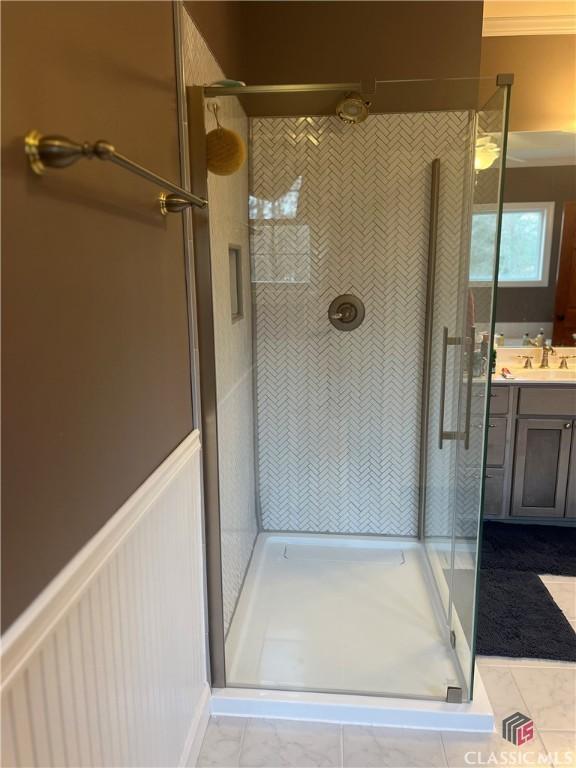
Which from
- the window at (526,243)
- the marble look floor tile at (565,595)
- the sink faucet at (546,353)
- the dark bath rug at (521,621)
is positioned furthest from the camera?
the sink faucet at (546,353)

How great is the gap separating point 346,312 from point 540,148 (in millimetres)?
1373

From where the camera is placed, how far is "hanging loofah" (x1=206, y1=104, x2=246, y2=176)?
174cm

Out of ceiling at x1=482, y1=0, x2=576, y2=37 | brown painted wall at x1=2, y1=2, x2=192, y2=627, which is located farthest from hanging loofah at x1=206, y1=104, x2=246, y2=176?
ceiling at x1=482, y1=0, x2=576, y2=37

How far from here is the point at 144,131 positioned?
128 centimetres

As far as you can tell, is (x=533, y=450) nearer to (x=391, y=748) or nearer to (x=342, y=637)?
(x=342, y=637)

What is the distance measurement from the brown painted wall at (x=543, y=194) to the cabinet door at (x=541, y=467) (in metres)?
0.65

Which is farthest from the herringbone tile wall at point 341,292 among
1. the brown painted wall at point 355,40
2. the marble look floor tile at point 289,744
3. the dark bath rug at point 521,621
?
the marble look floor tile at point 289,744

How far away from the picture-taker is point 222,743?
1766 mm

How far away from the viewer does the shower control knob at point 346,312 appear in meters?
2.71

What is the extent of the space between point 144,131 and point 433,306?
1696mm

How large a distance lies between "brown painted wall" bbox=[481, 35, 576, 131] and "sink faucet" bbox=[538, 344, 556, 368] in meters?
1.13

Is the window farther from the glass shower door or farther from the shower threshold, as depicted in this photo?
the shower threshold

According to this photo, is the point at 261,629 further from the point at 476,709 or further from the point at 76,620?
the point at 76,620

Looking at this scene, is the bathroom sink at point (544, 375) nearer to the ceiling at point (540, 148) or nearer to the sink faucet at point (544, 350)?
the sink faucet at point (544, 350)
